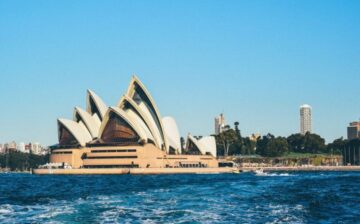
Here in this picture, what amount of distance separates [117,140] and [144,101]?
9.89 meters

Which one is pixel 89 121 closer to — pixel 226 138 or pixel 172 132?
pixel 172 132

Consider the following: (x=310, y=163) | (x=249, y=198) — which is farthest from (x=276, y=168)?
(x=249, y=198)

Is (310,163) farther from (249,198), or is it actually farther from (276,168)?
(249,198)

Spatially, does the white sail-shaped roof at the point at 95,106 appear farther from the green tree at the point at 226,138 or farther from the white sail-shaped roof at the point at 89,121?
the green tree at the point at 226,138

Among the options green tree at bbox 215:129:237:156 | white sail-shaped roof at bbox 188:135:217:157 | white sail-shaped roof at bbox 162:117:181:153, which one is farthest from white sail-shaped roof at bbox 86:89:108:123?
green tree at bbox 215:129:237:156

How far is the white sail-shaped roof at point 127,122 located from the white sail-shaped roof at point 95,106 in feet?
11.1

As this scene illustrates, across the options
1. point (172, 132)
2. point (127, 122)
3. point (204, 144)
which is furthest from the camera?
point (204, 144)

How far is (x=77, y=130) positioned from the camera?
136m

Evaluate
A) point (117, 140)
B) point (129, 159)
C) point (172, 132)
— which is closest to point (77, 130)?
point (117, 140)

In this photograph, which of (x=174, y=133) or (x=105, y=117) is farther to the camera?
(x=174, y=133)

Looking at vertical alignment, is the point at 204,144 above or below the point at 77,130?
below

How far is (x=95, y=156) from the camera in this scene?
136 meters

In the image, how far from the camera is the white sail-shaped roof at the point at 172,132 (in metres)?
144

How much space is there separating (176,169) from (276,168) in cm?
4647
